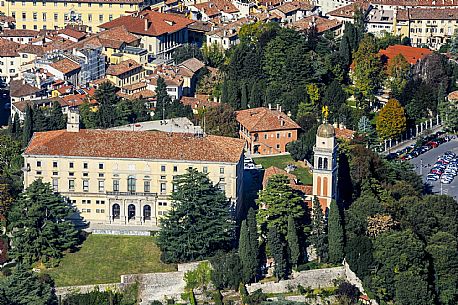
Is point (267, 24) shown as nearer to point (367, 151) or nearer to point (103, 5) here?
point (103, 5)

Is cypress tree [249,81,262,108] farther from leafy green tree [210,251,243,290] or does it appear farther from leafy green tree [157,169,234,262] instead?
leafy green tree [210,251,243,290]

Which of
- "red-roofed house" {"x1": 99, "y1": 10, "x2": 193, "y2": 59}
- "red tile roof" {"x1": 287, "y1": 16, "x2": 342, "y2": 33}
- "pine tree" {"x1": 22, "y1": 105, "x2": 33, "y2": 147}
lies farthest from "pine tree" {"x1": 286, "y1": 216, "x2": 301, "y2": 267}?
"red-roofed house" {"x1": 99, "y1": 10, "x2": 193, "y2": 59}

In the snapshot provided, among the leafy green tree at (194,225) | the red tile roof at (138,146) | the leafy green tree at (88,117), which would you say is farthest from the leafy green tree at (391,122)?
the leafy green tree at (194,225)

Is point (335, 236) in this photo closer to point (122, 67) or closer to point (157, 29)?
point (122, 67)

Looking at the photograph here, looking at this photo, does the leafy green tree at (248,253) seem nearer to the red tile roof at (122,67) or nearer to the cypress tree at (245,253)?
the cypress tree at (245,253)

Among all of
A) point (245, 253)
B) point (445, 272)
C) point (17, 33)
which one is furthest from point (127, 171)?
point (17, 33)

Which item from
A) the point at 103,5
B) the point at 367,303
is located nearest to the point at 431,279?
the point at 367,303
